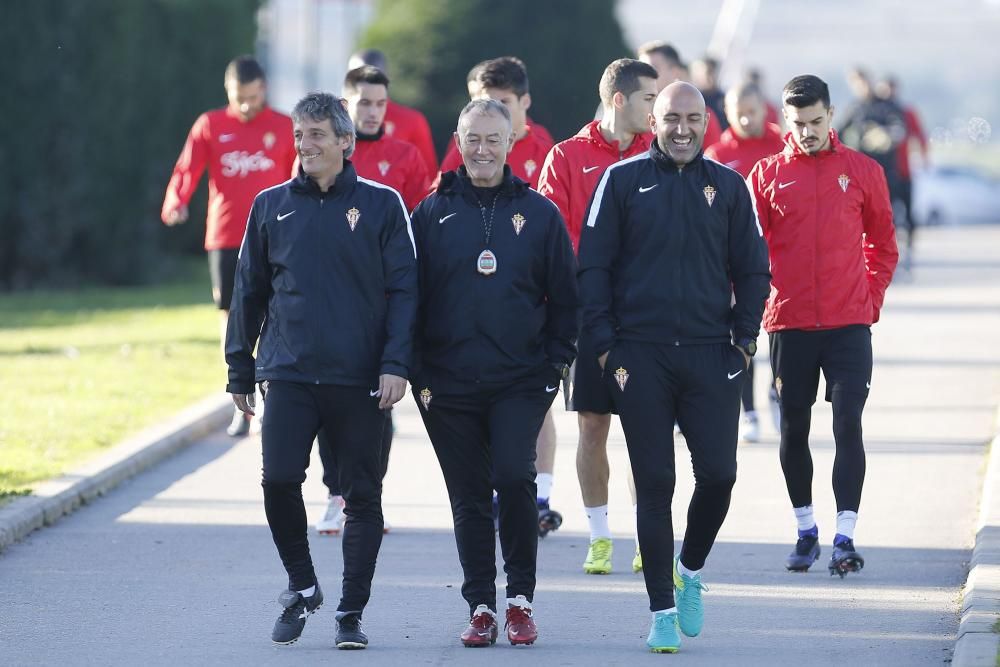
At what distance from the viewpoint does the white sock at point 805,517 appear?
27.4 feet

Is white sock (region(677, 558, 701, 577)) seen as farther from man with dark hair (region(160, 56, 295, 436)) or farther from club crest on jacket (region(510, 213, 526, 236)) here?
man with dark hair (region(160, 56, 295, 436))

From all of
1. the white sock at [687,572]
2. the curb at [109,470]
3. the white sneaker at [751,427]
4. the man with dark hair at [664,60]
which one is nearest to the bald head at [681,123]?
the white sock at [687,572]

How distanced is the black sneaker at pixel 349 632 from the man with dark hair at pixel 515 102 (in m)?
2.65

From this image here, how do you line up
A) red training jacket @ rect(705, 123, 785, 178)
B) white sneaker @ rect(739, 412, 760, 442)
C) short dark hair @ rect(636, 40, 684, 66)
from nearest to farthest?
short dark hair @ rect(636, 40, 684, 66) → red training jacket @ rect(705, 123, 785, 178) → white sneaker @ rect(739, 412, 760, 442)

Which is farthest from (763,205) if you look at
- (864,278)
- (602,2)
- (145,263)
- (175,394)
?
(602,2)

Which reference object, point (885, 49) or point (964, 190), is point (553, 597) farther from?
point (885, 49)

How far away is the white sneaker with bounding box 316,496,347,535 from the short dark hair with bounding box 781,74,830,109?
2.90m

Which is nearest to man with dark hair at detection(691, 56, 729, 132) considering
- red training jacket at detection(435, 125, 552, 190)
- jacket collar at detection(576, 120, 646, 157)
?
red training jacket at detection(435, 125, 552, 190)

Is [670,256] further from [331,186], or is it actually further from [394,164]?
[394,164]

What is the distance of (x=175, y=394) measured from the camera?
46.0 ft

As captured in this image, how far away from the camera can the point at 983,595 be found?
7289 millimetres

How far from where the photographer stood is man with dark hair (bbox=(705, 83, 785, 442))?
36.3 feet

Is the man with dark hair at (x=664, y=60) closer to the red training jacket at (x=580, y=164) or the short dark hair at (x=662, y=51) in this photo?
the short dark hair at (x=662, y=51)

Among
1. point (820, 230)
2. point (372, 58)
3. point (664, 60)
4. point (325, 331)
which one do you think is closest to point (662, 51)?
point (664, 60)
